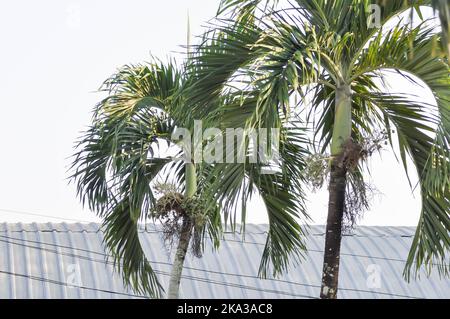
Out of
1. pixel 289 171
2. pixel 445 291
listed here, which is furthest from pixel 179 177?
pixel 445 291

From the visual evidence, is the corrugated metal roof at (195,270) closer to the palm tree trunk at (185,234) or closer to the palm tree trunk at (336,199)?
the palm tree trunk at (185,234)

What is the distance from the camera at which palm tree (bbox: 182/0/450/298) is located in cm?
903

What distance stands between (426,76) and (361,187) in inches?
60.7

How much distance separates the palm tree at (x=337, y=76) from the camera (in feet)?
29.6

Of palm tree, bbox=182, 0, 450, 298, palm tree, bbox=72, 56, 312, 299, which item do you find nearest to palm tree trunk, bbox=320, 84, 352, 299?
palm tree, bbox=182, 0, 450, 298

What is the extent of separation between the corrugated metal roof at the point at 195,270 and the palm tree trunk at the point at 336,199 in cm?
1563

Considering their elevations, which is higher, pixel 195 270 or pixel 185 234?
pixel 185 234

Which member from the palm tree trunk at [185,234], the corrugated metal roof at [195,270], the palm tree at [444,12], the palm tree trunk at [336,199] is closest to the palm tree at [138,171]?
the palm tree trunk at [185,234]

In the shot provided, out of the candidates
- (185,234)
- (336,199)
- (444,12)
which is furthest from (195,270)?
(444,12)

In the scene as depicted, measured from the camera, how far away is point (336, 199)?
9.57 m

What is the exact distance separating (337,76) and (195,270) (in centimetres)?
1756

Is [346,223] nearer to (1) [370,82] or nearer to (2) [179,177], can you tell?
(1) [370,82]

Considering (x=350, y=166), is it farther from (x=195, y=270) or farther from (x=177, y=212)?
(x=195, y=270)

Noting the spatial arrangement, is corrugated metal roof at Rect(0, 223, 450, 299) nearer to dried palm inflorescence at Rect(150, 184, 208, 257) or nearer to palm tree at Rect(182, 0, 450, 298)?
dried palm inflorescence at Rect(150, 184, 208, 257)
